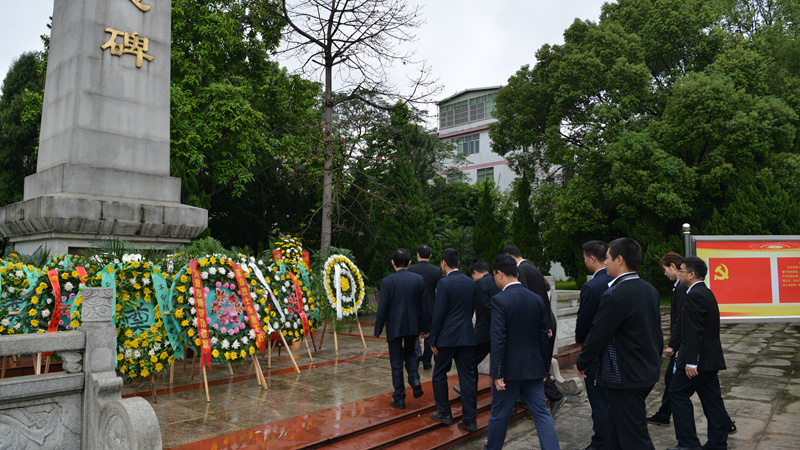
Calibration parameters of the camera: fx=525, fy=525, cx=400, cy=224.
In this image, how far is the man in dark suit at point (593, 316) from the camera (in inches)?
195

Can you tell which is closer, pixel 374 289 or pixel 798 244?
pixel 798 244

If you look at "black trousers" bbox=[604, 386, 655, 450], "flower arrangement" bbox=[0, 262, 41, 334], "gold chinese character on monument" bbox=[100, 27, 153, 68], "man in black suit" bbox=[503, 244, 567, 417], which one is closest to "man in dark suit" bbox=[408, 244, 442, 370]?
"man in black suit" bbox=[503, 244, 567, 417]

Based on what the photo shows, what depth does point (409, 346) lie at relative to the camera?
243 inches

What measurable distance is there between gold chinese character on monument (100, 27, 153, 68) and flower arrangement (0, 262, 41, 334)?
3.08m

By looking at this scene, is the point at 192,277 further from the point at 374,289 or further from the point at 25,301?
the point at 374,289

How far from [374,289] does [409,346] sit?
937 cm

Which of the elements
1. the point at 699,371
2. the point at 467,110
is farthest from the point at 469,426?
the point at 467,110

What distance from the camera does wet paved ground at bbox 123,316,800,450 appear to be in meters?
5.30

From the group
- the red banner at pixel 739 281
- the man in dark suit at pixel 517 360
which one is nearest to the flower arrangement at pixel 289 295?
the man in dark suit at pixel 517 360

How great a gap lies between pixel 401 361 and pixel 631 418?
2.75m

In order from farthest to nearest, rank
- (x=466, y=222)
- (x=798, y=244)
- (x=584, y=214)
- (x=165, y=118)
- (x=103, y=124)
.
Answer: (x=466, y=222)
(x=584, y=214)
(x=798, y=244)
(x=165, y=118)
(x=103, y=124)

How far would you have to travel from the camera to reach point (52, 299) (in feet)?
18.2

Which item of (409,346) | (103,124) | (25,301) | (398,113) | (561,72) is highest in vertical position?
(561,72)

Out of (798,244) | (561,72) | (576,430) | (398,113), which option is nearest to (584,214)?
(561,72)
